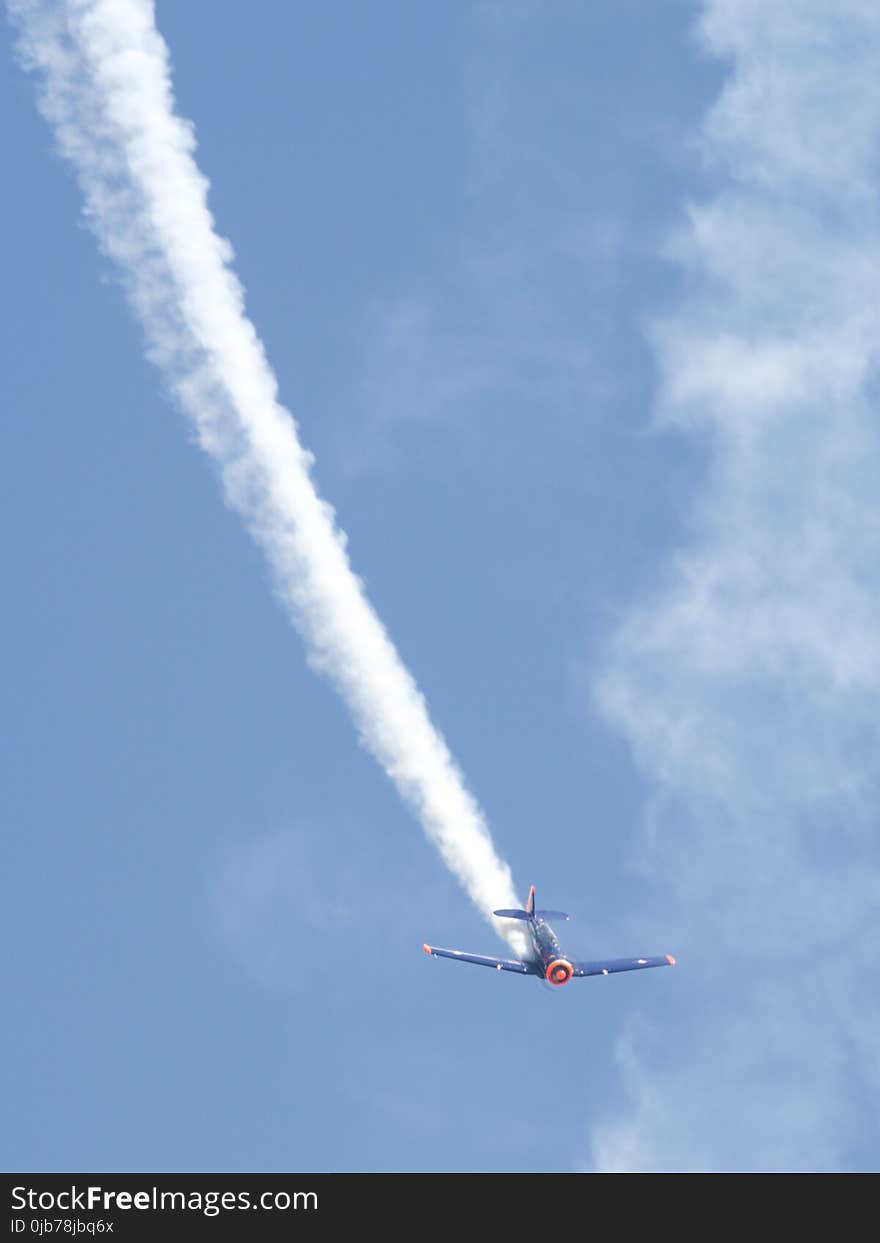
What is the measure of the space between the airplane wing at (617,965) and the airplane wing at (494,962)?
98.0 inches

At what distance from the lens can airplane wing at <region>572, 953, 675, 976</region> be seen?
13100 cm

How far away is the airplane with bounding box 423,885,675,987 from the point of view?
422 ft

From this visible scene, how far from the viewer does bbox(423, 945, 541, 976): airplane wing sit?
12912 cm

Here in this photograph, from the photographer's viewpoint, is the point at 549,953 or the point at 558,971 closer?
the point at 558,971

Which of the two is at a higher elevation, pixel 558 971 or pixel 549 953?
pixel 549 953

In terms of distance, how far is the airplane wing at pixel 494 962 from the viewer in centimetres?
12912

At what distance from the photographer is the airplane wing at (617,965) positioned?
13100 centimetres

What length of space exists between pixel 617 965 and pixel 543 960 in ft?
16.9

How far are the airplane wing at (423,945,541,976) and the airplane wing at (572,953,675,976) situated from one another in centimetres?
249

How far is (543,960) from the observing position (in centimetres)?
13000
